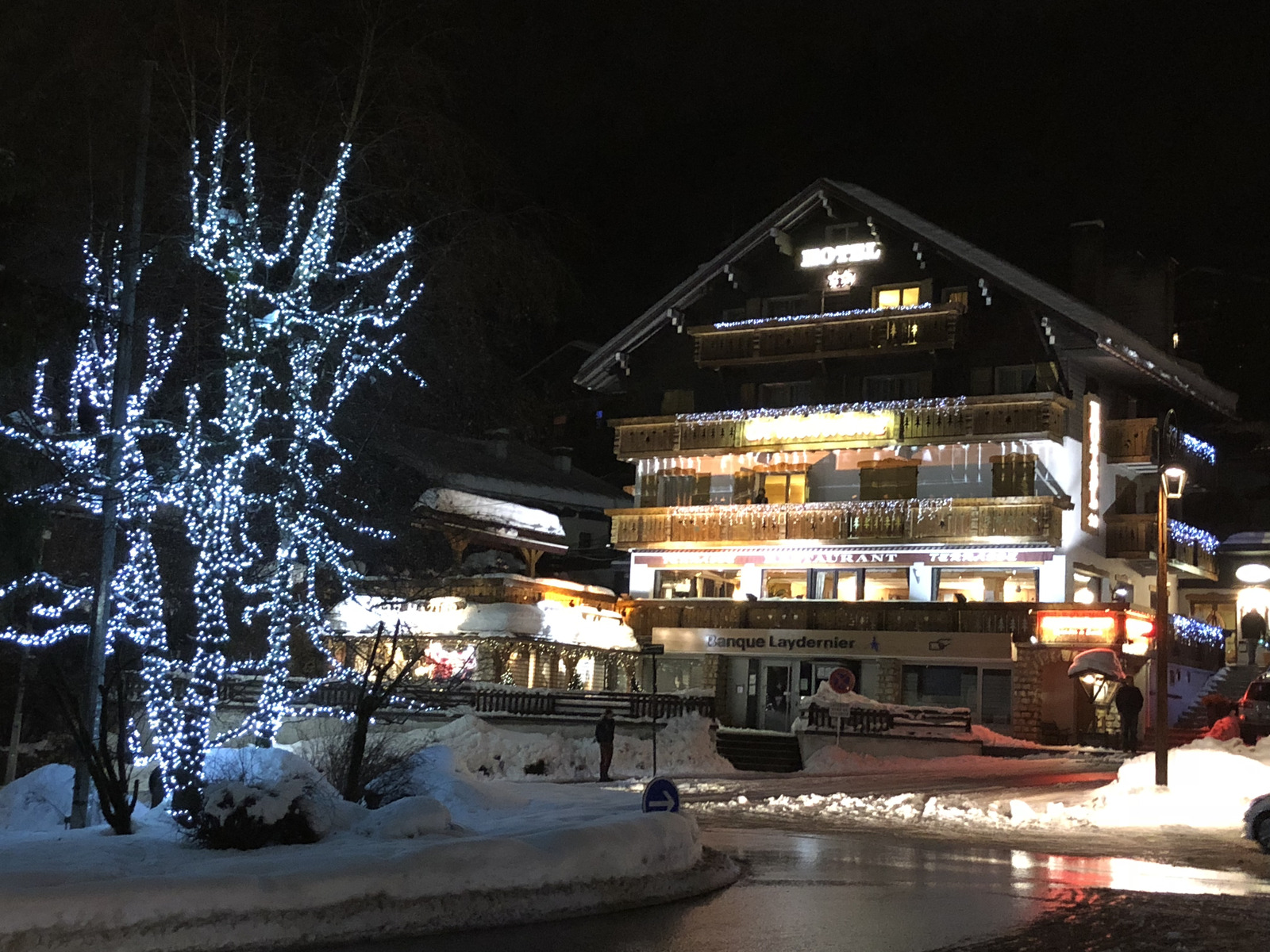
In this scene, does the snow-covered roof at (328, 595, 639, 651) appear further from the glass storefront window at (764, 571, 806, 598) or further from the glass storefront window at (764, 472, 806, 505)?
the glass storefront window at (764, 472, 806, 505)

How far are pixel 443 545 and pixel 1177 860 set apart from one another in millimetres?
30209

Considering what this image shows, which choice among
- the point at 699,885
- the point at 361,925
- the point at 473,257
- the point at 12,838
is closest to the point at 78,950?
the point at 361,925

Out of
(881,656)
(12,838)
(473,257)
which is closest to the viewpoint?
(12,838)

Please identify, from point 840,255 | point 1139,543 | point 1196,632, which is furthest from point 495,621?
point 1196,632

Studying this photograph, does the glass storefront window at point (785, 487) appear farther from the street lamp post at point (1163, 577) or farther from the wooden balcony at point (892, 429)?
the street lamp post at point (1163, 577)

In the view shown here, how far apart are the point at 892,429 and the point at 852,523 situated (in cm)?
327

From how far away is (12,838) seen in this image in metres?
13.9

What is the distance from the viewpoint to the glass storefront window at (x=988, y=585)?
4362cm

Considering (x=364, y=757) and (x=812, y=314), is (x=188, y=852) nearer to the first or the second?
(x=364, y=757)

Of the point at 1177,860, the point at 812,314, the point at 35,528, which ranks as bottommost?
the point at 1177,860

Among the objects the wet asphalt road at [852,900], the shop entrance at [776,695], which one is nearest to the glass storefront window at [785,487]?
the shop entrance at [776,695]

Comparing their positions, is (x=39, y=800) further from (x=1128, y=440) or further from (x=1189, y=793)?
(x=1128, y=440)

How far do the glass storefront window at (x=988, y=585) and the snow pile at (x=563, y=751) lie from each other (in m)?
11.6

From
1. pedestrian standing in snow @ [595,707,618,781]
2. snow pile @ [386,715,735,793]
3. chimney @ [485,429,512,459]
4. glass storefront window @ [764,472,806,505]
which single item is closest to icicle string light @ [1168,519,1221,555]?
glass storefront window @ [764,472,806,505]
